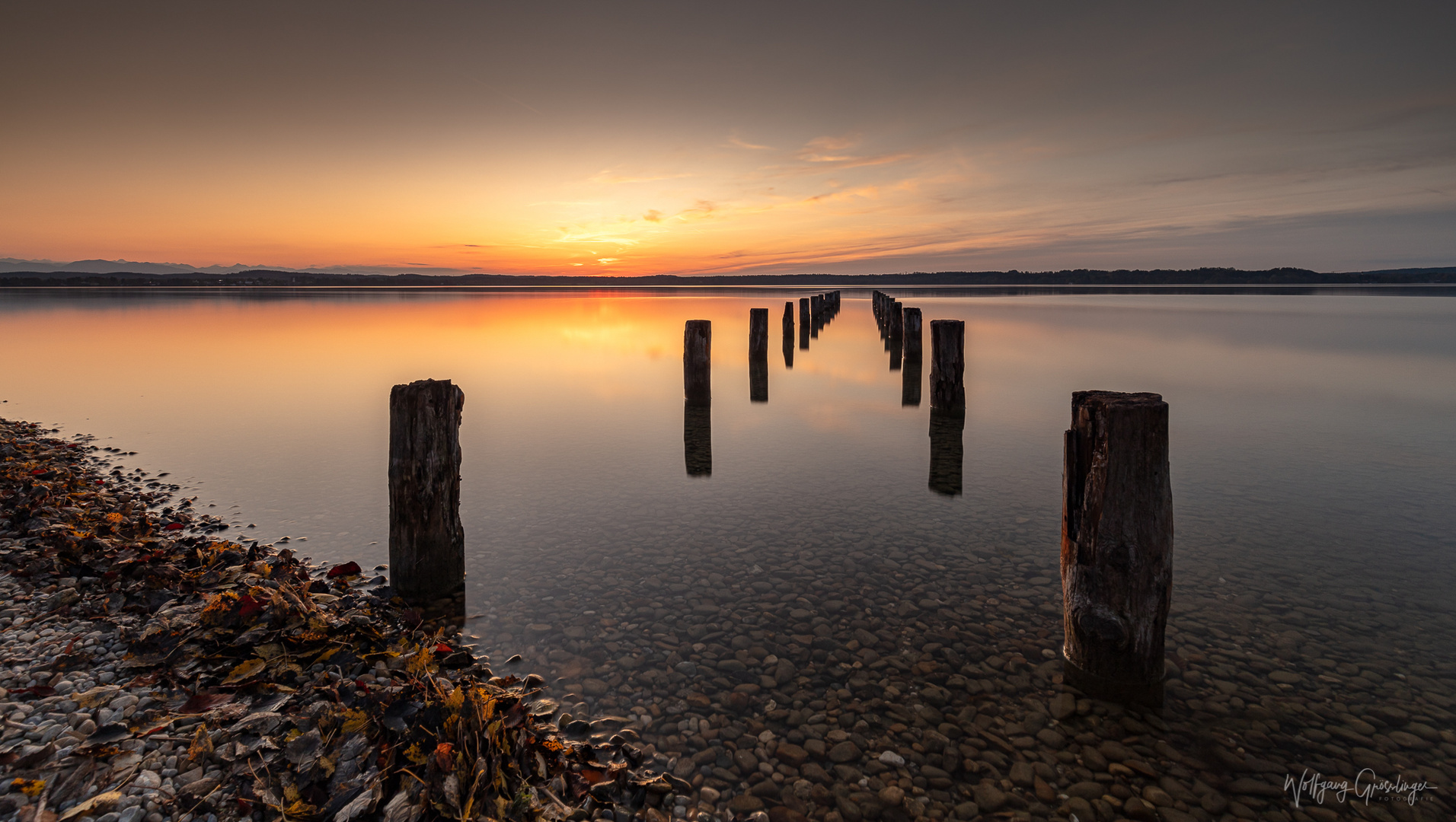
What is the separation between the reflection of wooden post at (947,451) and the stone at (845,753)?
534 centimetres

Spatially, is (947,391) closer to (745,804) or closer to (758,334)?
(758,334)

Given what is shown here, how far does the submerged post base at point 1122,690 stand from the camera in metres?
4.41

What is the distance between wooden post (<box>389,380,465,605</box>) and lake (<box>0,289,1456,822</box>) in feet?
1.51

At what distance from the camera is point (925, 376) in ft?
68.8

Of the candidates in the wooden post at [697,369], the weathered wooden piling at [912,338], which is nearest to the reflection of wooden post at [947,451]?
the wooden post at [697,369]

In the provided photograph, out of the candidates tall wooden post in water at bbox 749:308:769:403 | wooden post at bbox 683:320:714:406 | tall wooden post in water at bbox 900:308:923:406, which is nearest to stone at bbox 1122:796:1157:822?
wooden post at bbox 683:320:714:406

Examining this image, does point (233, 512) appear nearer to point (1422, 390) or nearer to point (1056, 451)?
point (1056, 451)

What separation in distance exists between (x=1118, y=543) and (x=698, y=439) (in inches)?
333

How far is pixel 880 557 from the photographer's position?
6773 mm

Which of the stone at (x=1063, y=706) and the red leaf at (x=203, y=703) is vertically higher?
the red leaf at (x=203, y=703)

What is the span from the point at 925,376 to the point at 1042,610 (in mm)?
16002

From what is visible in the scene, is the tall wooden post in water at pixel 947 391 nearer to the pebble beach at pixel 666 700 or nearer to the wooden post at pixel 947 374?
the wooden post at pixel 947 374

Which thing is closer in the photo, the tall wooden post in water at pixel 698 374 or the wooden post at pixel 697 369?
the tall wooden post in water at pixel 698 374

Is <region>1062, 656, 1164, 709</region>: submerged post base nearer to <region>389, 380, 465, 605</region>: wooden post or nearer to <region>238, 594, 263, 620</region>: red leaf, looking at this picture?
<region>389, 380, 465, 605</region>: wooden post
